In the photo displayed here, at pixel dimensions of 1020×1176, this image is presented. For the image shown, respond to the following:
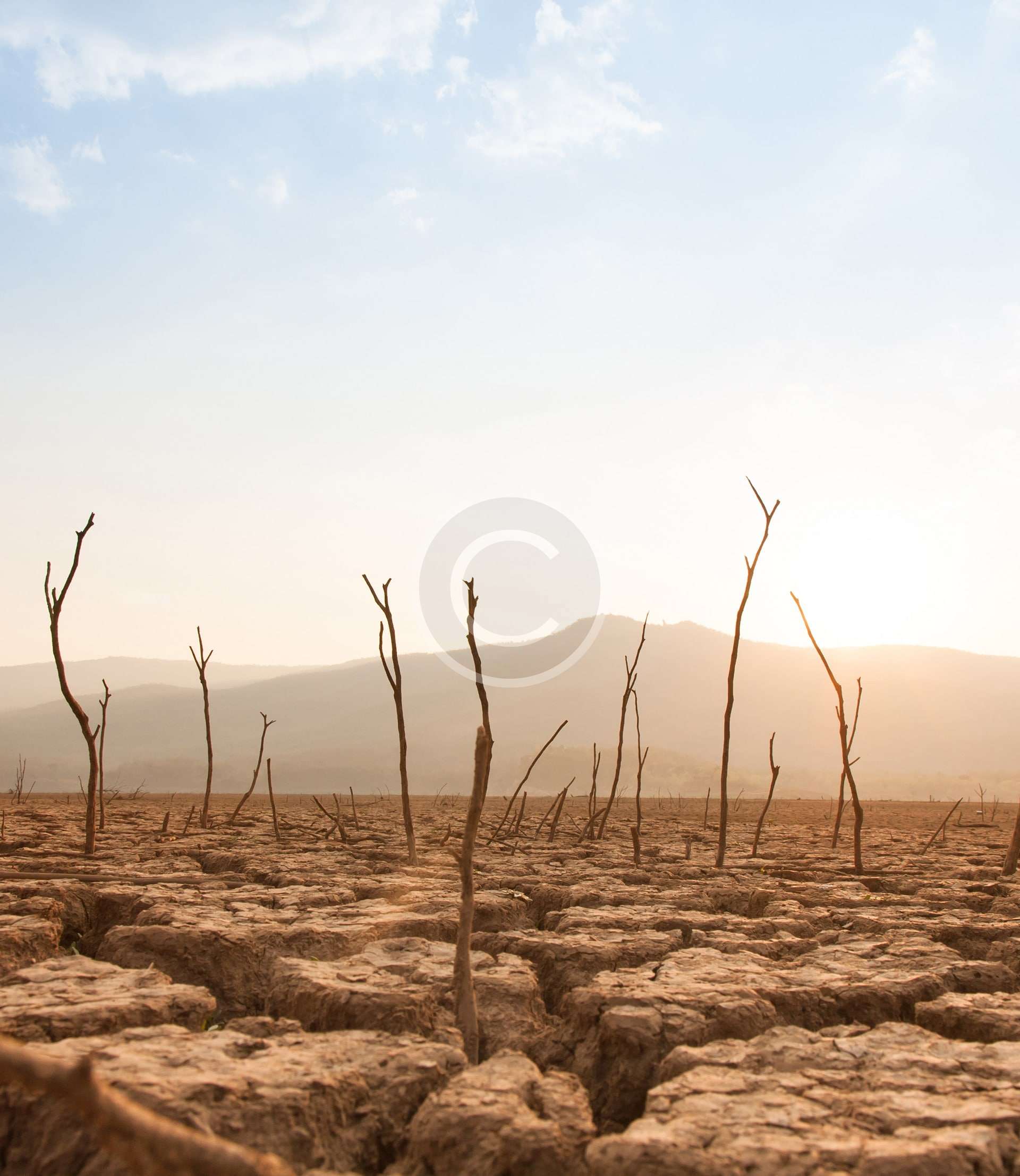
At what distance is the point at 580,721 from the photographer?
7762 cm

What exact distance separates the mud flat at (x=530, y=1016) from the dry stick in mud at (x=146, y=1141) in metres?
0.78

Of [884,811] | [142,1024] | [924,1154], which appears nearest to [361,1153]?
[142,1024]

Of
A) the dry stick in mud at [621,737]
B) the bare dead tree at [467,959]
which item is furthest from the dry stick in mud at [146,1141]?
the dry stick in mud at [621,737]

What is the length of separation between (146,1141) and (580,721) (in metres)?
77.7

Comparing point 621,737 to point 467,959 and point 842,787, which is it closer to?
point 842,787

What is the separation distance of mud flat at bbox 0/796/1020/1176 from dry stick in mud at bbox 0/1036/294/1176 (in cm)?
78

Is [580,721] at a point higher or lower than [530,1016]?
lower

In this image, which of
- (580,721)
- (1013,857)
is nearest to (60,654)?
(1013,857)

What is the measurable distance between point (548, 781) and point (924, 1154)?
141 feet

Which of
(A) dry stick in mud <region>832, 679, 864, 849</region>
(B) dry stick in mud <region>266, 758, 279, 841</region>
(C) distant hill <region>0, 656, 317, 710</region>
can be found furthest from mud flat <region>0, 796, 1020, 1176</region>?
(C) distant hill <region>0, 656, 317, 710</region>

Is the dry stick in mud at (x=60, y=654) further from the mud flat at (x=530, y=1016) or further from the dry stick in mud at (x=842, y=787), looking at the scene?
the dry stick in mud at (x=842, y=787)

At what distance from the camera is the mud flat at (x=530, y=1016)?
1.88 metres

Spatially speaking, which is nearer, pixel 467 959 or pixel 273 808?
pixel 467 959

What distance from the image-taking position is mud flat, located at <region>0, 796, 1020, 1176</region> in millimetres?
1882
